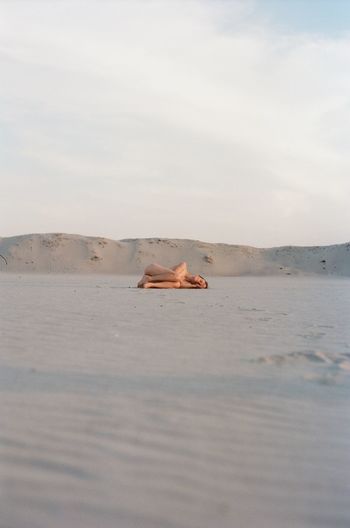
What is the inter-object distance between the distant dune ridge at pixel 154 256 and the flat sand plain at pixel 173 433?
4097 cm

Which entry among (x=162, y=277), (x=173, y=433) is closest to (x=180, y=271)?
(x=162, y=277)

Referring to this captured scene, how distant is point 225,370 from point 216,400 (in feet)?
2.80

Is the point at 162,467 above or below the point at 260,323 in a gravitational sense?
below

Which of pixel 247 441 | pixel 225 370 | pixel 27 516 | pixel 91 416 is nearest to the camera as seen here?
pixel 27 516

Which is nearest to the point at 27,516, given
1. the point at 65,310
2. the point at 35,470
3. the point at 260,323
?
the point at 35,470

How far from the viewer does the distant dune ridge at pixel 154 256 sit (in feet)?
155

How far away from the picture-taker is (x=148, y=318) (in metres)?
8.03

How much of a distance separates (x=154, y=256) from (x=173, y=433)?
158ft

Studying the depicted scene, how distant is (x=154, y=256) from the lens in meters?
51.0

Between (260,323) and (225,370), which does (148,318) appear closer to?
(260,323)

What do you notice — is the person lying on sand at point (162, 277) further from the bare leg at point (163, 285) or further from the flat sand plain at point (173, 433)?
the flat sand plain at point (173, 433)

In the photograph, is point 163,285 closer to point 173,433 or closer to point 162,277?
point 162,277

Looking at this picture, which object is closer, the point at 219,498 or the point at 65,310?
the point at 219,498

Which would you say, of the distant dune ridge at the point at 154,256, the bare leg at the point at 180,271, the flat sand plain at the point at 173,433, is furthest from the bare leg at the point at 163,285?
the distant dune ridge at the point at 154,256
